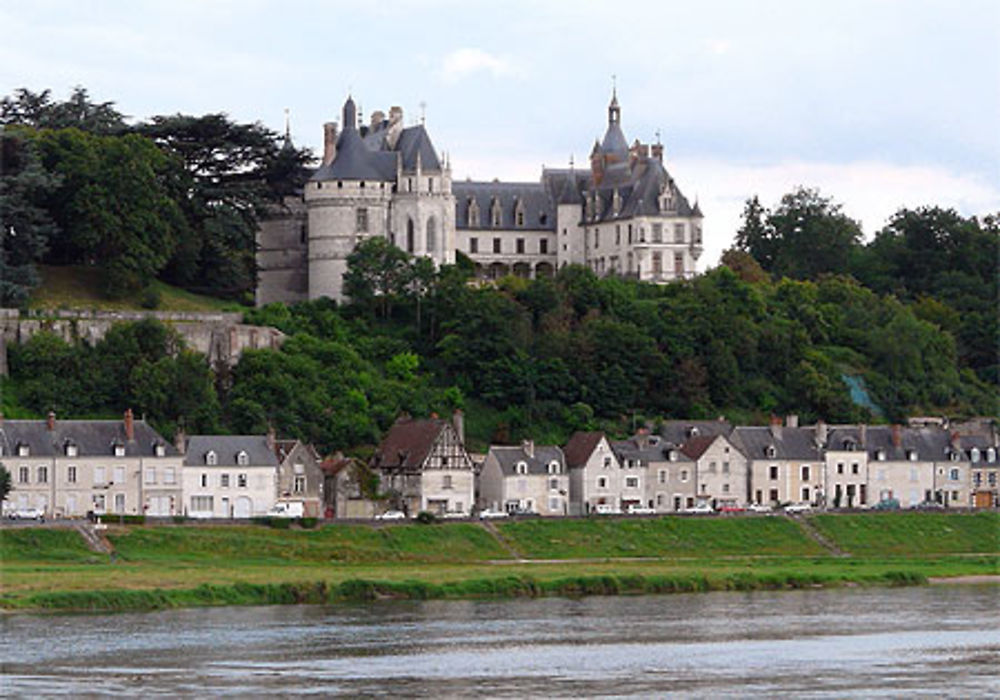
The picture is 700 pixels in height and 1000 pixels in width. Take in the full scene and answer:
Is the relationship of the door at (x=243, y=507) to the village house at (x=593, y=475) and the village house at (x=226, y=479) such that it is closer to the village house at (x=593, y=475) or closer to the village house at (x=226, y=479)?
the village house at (x=226, y=479)

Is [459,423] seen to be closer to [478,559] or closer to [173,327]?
[173,327]

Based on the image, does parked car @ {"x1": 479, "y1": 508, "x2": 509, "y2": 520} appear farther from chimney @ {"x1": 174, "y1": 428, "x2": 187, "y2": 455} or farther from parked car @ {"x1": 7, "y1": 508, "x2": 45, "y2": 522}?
parked car @ {"x1": 7, "y1": 508, "x2": 45, "y2": 522}

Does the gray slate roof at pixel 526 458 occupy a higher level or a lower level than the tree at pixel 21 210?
lower

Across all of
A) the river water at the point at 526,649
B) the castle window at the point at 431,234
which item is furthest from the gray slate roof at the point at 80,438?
the castle window at the point at 431,234

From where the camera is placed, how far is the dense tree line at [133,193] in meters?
107

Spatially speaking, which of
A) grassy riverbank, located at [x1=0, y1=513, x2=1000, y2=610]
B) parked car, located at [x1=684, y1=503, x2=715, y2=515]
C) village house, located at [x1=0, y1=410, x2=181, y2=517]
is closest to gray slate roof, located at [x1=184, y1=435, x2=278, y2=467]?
village house, located at [x1=0, y1=410, x2=181, y2=517]

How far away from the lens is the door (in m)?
94.1

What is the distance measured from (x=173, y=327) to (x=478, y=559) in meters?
22.7

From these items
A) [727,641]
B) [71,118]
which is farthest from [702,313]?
[727,641]

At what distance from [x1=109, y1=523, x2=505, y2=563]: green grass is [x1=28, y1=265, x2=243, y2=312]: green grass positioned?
23274mm

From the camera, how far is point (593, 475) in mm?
101688

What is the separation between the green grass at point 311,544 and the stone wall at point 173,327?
18408 millimetres

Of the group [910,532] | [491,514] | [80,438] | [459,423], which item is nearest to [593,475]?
[459,423]

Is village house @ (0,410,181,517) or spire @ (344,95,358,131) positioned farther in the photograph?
spire @ (344,95,358,131)
